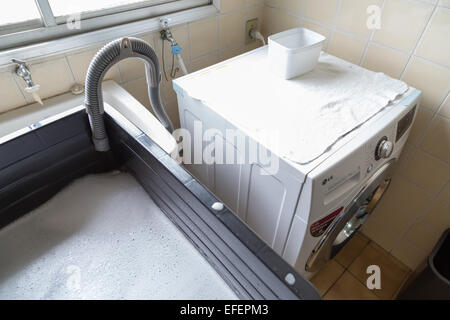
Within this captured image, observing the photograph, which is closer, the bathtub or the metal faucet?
the bathtub

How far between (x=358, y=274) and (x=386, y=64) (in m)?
0.99

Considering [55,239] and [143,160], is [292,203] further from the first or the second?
[55,239]

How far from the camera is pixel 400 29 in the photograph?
0.93m

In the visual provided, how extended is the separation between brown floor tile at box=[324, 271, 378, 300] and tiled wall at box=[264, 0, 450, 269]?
0.88 ft

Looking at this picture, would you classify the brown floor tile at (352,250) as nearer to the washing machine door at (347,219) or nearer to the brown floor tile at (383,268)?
the brown floor tile at (383,268)

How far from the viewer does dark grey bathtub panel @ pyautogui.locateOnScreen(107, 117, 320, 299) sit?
515 millimetres

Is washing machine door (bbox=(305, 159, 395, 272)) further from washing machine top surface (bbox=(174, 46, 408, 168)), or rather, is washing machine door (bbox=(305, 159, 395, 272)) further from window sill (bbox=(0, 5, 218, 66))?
window sill (bbox=(0, 5, 218, 66))

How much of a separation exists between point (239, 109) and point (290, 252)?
48cm

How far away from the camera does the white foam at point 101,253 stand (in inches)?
28.1

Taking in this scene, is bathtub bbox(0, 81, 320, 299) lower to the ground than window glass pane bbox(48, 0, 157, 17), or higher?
lower

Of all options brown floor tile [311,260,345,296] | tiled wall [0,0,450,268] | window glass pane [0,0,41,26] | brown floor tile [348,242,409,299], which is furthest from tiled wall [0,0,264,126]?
brown floor tile [348,242,409,299]

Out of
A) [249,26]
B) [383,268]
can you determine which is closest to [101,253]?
[249,26]

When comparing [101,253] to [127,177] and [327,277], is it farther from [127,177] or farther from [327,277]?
[327,277]
